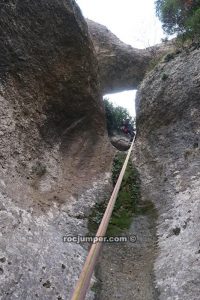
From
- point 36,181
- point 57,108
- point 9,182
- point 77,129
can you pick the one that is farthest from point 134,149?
point 9,182

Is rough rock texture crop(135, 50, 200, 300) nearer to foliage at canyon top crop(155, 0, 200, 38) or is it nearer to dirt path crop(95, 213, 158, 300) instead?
dirt path crop(95, 213, 158, 300)

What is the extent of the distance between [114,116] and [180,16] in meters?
6.70

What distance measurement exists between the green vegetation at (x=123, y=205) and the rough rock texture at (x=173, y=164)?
0.31m

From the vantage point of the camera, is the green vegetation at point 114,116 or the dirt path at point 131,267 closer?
the dirt path at point 131,267

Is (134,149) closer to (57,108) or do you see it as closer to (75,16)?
(57,108)

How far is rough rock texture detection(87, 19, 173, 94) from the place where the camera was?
2152 cm

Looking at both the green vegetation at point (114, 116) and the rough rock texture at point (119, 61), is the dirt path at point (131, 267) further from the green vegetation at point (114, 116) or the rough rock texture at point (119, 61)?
the rough rock texture at point (119, 61)

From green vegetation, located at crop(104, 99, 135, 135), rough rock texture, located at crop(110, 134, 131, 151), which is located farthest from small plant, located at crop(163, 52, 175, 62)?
green vegetation, located at crop(104, 99, 135, 135)

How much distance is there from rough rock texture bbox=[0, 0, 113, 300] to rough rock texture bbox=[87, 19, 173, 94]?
701 cm

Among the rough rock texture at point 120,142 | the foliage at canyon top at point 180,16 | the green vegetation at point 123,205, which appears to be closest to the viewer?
the green vegetation at point 123,205

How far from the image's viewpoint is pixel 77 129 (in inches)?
554

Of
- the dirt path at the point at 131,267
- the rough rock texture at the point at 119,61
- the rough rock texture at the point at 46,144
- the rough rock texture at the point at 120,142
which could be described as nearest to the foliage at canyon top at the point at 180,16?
the rough rock texture at the point at 46,144

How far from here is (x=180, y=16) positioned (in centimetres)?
1533

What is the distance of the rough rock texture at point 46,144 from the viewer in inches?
325
